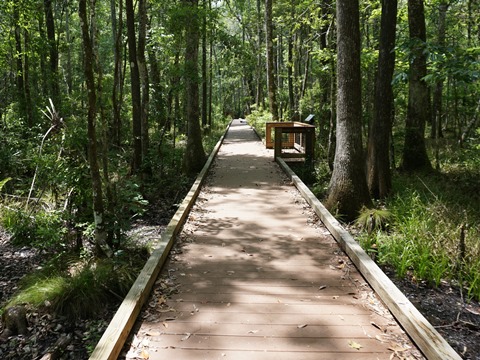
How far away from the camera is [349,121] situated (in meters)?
7.52

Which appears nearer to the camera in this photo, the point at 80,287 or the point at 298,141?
the point at 80,287

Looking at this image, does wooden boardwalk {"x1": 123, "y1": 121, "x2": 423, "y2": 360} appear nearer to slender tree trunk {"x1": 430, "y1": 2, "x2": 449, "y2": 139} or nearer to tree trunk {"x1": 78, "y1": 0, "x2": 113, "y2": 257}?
tree trunk {"x1": 78, "y1": 0, "x2": 113, "y2": 257}

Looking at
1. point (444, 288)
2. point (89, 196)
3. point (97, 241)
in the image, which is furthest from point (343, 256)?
point (89, 196)

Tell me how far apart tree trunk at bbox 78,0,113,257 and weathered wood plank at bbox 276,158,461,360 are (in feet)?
11.0

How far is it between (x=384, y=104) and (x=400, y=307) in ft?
19.2

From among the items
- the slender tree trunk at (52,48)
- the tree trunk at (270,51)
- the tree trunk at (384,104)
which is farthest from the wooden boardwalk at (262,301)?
the tree trunk at (270,51)

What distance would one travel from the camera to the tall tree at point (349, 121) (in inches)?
290

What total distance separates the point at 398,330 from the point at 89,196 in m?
4.64

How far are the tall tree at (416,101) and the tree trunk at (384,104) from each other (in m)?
2.26

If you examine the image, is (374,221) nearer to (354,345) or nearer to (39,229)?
(354,345)

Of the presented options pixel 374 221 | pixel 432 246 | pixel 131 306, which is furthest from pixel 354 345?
pixel 374 221

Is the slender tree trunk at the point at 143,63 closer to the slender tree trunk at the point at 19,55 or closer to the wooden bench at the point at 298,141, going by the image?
the wooden bench at the point at 298,141

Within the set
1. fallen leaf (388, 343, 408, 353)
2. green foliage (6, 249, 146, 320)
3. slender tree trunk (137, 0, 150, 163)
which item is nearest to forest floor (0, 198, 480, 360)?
green foliage (6, 249, 146, 320)

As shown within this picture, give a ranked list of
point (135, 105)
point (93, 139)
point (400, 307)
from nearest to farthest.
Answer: point (400, 307), point (93, 139), point (135, 105)
